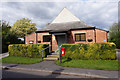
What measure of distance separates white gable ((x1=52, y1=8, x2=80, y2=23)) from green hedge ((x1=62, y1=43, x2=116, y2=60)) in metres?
8.86

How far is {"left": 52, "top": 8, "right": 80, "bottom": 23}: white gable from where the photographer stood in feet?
51.5

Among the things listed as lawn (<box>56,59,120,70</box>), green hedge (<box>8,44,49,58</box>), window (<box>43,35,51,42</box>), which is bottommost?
lawn (<box>56,59,120,70</box>)

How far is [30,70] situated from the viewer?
586cm

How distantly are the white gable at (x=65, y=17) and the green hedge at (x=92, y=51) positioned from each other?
886cm


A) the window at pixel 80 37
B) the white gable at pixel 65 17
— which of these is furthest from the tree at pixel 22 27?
the window at pixel 80 37

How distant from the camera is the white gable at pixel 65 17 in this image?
51.5 ft

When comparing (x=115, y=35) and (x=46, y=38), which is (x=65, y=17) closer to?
(x=46, y=38)

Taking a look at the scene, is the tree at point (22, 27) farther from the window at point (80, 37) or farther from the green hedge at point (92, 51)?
the green hedge at point (92, 51)

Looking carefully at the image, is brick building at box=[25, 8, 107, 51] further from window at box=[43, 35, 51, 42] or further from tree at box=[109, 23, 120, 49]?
tree at box=[109, 23, 120, 49]

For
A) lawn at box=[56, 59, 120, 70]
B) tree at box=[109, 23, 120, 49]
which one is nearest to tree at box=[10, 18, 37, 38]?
lawn at box=[56, 59, 120, 70]

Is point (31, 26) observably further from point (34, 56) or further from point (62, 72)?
point (62, 72)

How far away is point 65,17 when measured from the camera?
53.0 feet

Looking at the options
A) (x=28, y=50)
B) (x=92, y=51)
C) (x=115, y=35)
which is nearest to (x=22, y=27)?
(x=28, y=50)

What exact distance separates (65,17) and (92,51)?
10.5 meters
